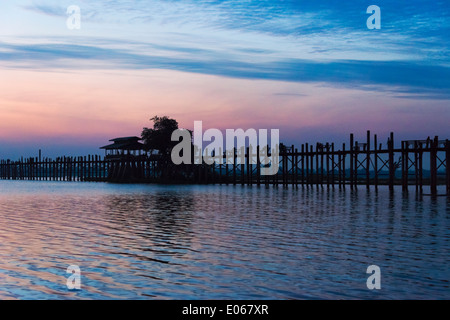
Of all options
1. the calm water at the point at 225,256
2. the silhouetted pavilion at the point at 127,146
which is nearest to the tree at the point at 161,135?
the silhouetted pavilion at the point at 127,146

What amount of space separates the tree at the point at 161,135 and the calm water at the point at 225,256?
2403 inches

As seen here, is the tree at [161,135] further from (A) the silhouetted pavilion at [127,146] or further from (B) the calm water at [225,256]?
(B) the calm water at [225,256]

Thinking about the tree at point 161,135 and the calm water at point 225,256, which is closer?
the calm water at point 225,256

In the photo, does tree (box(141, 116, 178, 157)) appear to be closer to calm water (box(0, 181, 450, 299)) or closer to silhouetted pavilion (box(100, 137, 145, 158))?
silhouetted pavilion (box(100, 137, 145, 158))

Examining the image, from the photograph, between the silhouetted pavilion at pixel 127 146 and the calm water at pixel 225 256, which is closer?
the calm water at pixel 225 256

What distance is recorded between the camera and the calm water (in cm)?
1078

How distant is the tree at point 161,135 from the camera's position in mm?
86125

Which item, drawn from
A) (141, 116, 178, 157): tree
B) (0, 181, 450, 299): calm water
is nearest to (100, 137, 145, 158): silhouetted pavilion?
(141, 116, 178, 157): tree

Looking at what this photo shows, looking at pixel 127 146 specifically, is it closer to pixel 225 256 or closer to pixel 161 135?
pixel 161 135

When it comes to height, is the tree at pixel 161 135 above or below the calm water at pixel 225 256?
above

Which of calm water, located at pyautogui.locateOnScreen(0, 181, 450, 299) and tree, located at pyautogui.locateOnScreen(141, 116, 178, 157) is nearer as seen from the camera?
calm water, located at pyautogui.locateOnScreen(0, 181, 450, 299)

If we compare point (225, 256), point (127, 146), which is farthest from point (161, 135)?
point (225, 256)

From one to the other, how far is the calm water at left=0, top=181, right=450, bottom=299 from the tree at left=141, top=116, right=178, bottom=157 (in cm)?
6104
